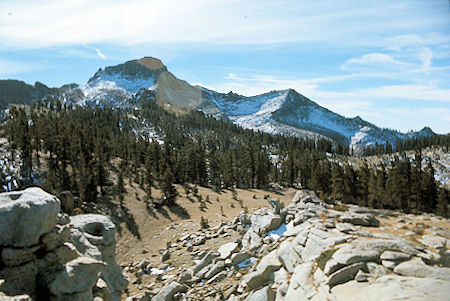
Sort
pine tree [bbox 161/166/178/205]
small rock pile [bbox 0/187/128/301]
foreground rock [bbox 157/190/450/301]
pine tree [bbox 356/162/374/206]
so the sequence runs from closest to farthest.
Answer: small rock pile [bbox 0/187/128/301] → foreground rock [bbox 157/190/450/301] → pine tree [bbox 161/166/178/205] → pine tree [bbox 356/162/374/206]

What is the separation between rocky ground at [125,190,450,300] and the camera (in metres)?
9.91

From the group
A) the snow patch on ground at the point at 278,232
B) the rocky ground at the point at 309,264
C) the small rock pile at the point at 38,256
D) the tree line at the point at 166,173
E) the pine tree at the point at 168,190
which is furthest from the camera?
the tree line at the point at 166,173

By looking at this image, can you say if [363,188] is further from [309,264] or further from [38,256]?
[38,256]

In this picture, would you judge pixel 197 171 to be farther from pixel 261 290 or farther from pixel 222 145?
pixel 222 145

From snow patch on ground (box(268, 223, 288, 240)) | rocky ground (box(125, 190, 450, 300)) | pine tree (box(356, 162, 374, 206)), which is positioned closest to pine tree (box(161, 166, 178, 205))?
rocky ground (box(125, 190, 450, 300))

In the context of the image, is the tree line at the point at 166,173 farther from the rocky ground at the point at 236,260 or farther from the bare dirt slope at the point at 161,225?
the rocky ground at the point at 236,260

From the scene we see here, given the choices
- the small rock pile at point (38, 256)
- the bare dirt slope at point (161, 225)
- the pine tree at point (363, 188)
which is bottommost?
the bare dirt slope at point (161, 225)

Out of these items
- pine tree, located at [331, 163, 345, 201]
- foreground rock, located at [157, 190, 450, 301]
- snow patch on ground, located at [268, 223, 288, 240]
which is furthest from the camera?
pine tree, located at [331, 163, 345, 201]

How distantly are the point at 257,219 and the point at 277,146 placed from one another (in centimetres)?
14914

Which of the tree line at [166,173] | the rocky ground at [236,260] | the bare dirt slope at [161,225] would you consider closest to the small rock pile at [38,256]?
the rocky ground at [236,260]

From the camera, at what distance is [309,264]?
13.1 m

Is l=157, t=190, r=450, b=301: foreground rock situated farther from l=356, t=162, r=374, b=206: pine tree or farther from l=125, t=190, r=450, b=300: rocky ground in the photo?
l=356, t=162, r=374, b=206: pine tree

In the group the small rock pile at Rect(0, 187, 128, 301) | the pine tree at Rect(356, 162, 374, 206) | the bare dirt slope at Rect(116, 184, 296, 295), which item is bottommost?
the bare dirt slope at Rect(116, 184, 296, 295)

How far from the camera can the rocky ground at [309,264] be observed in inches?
390
